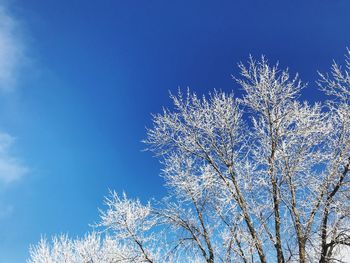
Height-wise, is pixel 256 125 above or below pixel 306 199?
above

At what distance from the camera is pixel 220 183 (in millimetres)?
11492

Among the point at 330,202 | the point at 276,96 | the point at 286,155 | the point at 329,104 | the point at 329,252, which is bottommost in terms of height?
the point at 329,252

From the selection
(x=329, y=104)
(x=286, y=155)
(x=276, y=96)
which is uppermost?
(x=276, y=96)

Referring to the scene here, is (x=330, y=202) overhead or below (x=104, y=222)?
below

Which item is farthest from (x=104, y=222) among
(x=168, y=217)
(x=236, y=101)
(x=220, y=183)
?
(x=236, y=101)

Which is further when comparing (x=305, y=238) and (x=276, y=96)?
(x=276, y=96)

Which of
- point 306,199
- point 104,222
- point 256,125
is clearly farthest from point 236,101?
point 104,222

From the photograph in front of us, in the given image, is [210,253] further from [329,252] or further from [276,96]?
[276,96]

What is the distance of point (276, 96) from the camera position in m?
11.6

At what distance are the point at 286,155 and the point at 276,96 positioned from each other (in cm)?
217

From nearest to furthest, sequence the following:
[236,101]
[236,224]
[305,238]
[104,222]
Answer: [305,238]
[236,224]
[236,101]
[104,222]

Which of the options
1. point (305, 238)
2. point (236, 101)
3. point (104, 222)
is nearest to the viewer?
point (305, 238)

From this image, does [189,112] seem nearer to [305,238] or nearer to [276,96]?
[276,96]

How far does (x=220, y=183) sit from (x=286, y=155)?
224 centimetres
